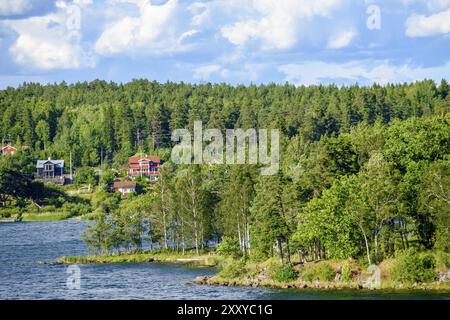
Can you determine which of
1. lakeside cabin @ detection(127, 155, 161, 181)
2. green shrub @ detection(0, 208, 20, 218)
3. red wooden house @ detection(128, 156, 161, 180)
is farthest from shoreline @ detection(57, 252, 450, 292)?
red wooden house @ detection(128, 156, 161, 180)

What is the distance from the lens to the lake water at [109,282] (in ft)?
172

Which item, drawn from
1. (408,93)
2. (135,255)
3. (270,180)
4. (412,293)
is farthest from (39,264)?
(408,93)

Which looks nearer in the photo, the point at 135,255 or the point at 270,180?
the point at 270,180

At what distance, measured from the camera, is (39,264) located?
74062mm

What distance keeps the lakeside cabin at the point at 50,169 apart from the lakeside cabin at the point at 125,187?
48.9ft

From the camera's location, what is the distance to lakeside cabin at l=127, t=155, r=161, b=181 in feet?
487

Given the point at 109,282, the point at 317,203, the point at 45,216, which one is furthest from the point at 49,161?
the point at 317,203

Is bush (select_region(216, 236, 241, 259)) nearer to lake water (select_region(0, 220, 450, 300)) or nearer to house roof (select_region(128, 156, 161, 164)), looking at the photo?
lake water (select_region(0, 220, 450, 300))

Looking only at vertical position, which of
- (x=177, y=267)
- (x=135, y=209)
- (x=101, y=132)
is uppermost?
(x=101, y=132)

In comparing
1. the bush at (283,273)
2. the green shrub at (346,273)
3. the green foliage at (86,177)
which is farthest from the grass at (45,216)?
the green shrub at (346,273)

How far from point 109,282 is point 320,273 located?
631 inches

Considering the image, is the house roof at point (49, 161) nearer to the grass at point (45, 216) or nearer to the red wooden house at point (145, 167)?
Result: the red wooden house at point (145, 167)

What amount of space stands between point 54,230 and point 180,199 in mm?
34239
